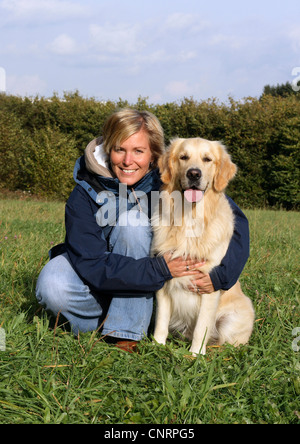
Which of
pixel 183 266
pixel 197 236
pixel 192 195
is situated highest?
pixel 192 195

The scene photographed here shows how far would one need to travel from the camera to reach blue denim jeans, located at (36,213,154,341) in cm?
239

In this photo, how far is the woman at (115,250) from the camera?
238cm

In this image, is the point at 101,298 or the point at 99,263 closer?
the point at 99,263

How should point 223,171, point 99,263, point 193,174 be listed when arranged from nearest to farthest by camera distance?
point 99,263 < point 193,174 < point 223,171

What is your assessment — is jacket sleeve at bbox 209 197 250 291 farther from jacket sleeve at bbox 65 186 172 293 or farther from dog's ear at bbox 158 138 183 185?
dog's ear at bbox 158 138 183 185

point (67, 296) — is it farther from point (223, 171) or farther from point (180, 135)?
point (180, 135)

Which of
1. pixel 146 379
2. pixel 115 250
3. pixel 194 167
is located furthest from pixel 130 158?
pixel 146 379

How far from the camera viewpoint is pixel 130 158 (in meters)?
2.54

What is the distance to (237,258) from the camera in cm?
255

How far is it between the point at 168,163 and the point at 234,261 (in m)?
0.71

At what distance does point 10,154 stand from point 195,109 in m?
5.31

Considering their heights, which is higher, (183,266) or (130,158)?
(130,158)
